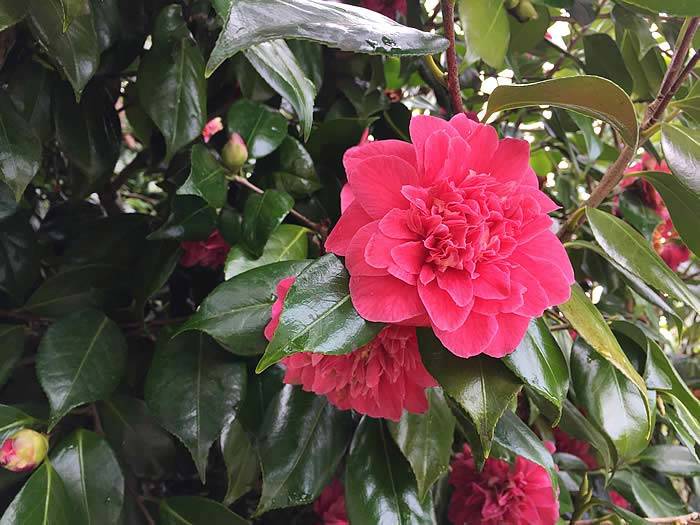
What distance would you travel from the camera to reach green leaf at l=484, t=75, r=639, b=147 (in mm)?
377

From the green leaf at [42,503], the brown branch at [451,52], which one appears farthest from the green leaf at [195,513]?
the brown branch at [451,52]

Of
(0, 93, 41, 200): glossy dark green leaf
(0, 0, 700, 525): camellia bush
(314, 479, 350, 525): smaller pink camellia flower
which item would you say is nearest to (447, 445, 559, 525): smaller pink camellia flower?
(0, 0, 700, 525): camellia bush

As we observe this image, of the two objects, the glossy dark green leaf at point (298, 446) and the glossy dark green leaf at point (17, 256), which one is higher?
the glossy dark green leaf at point (17, 256)

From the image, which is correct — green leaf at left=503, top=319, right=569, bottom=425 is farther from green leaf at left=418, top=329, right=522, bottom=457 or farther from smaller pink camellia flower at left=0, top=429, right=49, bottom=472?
smaller pink camellia flower at left=0, top=429, right=49, bottom=472

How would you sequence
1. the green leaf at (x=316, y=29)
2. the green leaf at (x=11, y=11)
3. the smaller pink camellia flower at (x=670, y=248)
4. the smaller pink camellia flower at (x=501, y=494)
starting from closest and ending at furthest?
the green leaf at (x=316, y=29) < the green leaf at (x=11, y=11) < the smaller pink camellia flower at (x=501, y=494) < the smaller pink camellia flower at (x=670, y=248)

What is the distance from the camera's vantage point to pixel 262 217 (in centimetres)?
51

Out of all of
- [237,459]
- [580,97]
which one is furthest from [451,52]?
[237,459]

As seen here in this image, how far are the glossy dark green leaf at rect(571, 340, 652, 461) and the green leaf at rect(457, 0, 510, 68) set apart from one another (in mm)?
→ 313

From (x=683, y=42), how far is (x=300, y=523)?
667 millimetres

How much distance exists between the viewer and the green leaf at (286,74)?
42 cm

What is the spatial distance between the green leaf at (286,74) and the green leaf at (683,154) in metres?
0.29

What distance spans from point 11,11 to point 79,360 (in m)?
0.30

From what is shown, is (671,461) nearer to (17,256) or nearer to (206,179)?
(206,179)

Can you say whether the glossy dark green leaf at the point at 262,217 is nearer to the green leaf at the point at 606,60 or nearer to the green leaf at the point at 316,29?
the green leaf at the point at 316,29
